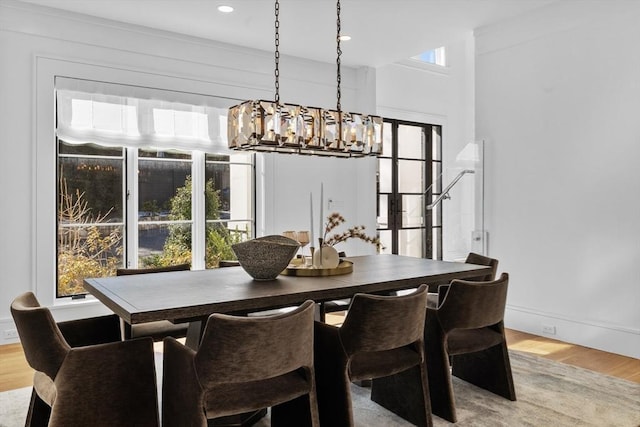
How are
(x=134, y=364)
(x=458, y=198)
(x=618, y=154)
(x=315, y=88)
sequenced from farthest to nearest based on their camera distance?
(x=315, y=88) < (x=458, y=198) < (x=618, y=154) < (x=134, y=364)

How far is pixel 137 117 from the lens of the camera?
177 inches

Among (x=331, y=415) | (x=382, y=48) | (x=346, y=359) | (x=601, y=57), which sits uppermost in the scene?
(x=382, y=48)

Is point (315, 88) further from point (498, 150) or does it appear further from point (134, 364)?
point (134, 364)

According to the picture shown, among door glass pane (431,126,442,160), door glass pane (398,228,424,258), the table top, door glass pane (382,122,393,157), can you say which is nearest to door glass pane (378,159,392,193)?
door glass pane (382,122,393,157)

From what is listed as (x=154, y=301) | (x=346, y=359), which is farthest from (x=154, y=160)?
(x=346, y=359)

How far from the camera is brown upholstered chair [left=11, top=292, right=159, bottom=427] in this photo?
6.19 feet

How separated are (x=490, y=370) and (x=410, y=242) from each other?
13.0ft

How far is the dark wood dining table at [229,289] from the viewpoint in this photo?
2.04 meters

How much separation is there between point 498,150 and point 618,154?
42.0 inches

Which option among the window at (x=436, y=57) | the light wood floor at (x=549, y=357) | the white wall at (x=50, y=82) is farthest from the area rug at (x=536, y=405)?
the window at (x=436, y=57)

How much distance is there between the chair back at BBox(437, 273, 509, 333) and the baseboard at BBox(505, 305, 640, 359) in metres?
1.78

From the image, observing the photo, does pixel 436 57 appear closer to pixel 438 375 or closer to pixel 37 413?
pixel 438 375

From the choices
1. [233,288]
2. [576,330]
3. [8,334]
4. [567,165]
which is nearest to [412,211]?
[567,165]

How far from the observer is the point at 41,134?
13.5ft
